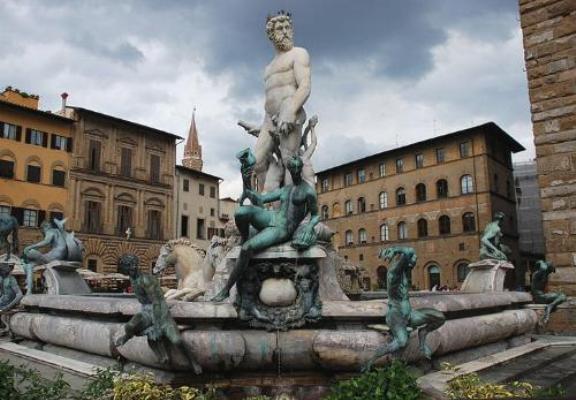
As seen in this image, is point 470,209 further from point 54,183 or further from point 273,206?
point 273,206

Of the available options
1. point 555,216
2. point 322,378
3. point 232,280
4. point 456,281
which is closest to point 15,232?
point 232,280

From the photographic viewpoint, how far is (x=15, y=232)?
12227 mm

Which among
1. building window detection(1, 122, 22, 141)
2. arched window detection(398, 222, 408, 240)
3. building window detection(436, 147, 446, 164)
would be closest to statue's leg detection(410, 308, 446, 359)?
building window detection(1, 122, 22, 141)

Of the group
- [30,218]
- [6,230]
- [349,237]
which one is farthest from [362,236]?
[6,230]

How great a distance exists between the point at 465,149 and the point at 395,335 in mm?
42164

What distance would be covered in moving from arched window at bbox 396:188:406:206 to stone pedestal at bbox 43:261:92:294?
41.3m

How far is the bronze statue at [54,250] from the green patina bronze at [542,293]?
8.69 metres

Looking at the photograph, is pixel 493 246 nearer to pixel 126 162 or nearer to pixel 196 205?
pixel 126 162

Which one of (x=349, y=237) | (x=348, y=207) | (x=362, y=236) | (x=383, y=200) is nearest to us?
(x=383, y=200)

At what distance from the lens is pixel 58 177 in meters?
38.8

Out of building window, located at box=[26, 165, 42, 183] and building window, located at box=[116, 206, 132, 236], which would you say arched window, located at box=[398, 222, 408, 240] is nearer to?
building window, located at box=[116, 206, 132, 236]

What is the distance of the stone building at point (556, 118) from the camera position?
1148cm

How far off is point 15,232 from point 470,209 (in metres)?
37.6

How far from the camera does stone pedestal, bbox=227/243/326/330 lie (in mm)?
4957
